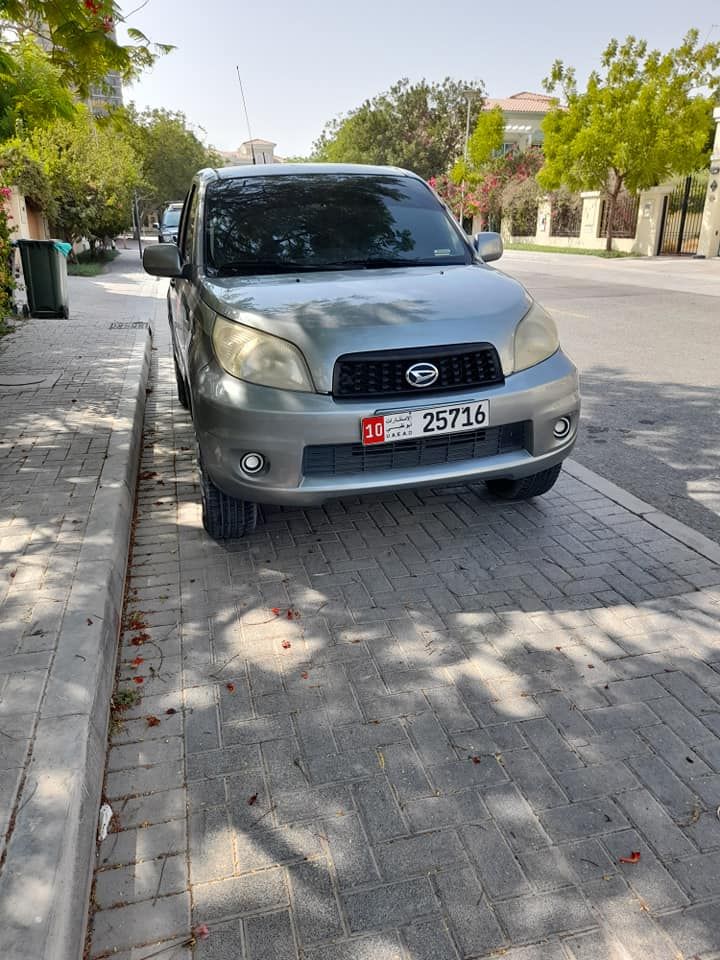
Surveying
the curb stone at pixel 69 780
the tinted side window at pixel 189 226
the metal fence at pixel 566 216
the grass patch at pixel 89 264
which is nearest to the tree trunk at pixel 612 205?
the metal fence at pixel 566 216

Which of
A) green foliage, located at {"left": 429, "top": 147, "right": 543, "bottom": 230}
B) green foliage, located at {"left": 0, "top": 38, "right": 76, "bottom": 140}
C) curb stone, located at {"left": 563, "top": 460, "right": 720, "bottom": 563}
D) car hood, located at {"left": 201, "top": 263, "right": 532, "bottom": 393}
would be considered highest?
green foliage, located at {"left": 429, "top": 147, "right": 543, "bottom": 230}

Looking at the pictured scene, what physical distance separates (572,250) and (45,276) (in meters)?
30.2

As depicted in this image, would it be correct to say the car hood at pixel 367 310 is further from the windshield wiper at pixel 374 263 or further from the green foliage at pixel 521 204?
the green foliage at pixel 521 204

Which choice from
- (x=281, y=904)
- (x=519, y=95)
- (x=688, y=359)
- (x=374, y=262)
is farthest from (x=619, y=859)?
(x=519, y=95)

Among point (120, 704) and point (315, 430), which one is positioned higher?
point (315, 430)

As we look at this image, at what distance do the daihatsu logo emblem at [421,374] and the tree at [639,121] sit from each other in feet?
99.6

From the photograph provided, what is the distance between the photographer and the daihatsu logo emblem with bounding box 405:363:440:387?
11.6 feet

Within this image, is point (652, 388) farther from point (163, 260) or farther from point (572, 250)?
point (572, 250)

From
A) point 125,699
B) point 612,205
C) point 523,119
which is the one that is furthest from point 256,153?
point 523,119

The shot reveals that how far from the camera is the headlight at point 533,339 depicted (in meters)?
3.78

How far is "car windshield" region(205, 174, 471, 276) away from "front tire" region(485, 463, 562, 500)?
145cm

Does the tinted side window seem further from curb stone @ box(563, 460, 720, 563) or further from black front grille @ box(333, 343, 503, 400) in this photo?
curb stone @ box(563, 460, 720, 563)

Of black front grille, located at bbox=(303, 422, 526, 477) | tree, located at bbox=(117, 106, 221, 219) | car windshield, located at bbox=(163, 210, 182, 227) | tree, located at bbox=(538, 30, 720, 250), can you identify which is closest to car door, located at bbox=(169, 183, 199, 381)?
black front grille, located at bbox=(303, 422, 526, 477)

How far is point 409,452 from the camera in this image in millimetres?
3658
